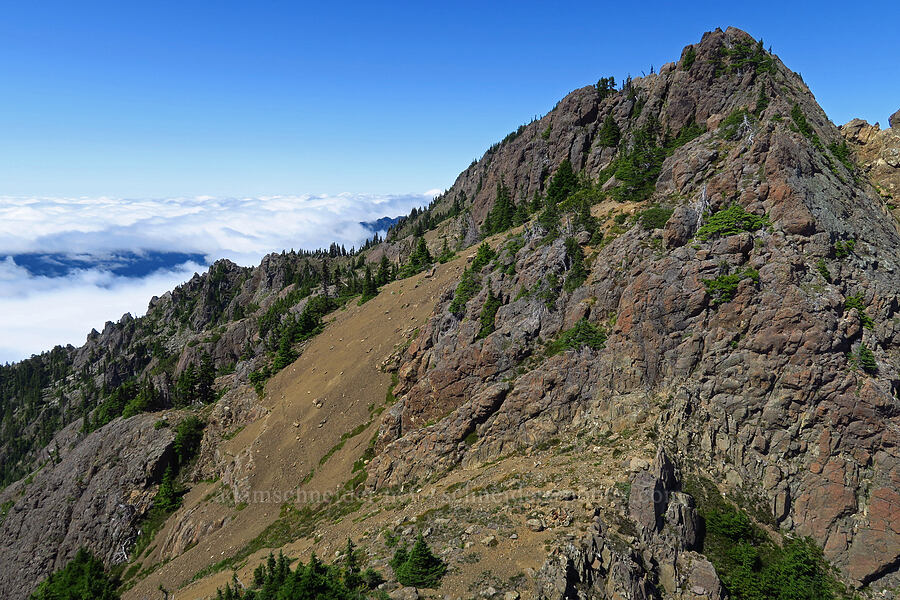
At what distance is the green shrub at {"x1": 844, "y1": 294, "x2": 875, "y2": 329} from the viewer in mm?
38656

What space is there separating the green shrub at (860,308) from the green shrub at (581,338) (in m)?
20.1

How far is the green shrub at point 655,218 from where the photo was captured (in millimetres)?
49475

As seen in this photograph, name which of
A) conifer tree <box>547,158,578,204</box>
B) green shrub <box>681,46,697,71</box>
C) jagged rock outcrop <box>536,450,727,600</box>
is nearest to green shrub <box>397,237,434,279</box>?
conifer tree <box>547,158,578,204</box>

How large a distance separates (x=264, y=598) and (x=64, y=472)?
69.3 m

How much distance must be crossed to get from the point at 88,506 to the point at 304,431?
1442 inches

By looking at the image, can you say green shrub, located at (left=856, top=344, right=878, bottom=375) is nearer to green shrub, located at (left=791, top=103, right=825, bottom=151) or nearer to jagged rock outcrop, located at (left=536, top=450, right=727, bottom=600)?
jagged rock outcrop, located at (left=536, top=450, right=727, bottom=600)

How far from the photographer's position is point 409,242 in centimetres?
18325

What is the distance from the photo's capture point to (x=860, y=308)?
3909cm

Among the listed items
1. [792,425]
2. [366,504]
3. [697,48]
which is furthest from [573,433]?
[697,48]

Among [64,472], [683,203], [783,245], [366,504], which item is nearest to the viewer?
[783,245]

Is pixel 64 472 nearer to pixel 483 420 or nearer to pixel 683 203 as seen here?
pixel 483 420

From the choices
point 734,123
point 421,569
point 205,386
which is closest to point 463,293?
point 421,569

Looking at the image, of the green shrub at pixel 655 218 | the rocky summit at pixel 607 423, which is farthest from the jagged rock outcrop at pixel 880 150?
the green shrub at pixel 655 218

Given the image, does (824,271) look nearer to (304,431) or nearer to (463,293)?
(463,293)
